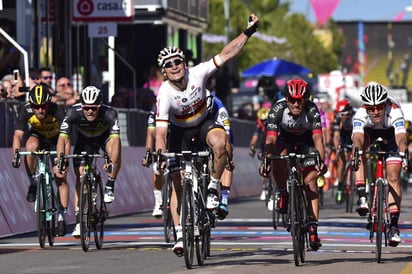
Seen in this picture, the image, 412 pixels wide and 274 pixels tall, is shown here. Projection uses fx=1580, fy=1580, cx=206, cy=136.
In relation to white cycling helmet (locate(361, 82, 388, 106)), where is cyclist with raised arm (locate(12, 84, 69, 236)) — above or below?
below

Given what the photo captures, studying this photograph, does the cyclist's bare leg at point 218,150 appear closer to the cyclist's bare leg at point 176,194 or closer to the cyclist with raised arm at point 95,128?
the cyclist's bare leg at point 176,194

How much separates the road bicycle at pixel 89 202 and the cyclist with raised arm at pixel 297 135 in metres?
2.34

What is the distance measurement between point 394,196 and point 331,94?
4564cm

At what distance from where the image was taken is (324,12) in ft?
267

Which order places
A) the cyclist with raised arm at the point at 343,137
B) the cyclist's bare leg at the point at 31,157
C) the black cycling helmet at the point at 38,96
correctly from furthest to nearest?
the cyclist with raised arm at the point at 343,137 < the cyclist's bare leg at the point at 31,157 < the black cycling helmet at the point at 38,96

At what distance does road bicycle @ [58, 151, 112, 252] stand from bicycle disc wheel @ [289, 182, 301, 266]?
2.82m

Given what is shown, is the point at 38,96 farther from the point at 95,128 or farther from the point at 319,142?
the point at 319,142

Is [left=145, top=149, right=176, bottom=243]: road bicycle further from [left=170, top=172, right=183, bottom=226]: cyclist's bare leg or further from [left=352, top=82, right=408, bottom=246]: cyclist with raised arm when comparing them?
[left=352, top=82, right=408, bottom=246]: cyclist with raised arm

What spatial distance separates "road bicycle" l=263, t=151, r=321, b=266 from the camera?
1533 centimetres

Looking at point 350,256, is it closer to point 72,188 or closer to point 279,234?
point 279,234

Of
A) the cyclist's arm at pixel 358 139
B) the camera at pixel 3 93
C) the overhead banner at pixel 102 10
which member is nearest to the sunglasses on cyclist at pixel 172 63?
the cyclist's arm at pixel 358 139

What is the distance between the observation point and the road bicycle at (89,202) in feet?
57.0

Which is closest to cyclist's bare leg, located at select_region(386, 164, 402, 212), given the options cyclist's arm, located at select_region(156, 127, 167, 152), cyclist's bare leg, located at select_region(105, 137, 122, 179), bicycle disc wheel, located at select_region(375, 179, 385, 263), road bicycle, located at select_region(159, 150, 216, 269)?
bicycle disc wheel, located at select_region(375, 179, 385, 263)

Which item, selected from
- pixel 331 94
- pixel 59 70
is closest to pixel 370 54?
pixel 331 94
